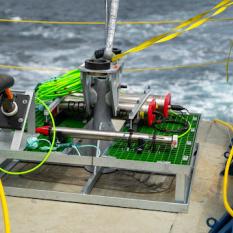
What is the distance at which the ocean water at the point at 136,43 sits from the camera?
8.18m

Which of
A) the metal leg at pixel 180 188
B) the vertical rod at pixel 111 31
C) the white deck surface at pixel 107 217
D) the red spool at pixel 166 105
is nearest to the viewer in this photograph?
the white deck surface at pixel 107 217

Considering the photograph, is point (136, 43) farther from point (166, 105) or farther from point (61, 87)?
point (166, 105)

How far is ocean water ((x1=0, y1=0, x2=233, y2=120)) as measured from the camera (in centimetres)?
818

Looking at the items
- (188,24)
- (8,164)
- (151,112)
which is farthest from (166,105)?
(8,164)

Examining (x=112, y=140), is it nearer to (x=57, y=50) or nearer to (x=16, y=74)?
(x=16, y=74)

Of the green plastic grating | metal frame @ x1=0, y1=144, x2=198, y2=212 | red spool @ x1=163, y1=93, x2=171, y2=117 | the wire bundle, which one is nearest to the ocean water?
red spool @ x1=163, y1=93, x2=171, y2=117

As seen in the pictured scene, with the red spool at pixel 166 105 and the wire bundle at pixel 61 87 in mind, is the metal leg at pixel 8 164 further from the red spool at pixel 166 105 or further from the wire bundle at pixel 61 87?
the red spool at pixel 166 105

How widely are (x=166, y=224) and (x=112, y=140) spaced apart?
0.70m

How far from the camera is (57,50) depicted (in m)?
11.1

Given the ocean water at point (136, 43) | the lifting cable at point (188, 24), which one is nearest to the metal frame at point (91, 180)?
the lifting cable at point (188, 24)

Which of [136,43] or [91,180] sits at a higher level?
[91,180]

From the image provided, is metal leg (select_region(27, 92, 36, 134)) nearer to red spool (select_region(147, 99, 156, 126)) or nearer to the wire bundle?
the wire bundle

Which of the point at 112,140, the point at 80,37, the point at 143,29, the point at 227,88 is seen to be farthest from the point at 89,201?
the point at 143,29

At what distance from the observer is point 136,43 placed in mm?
11719
